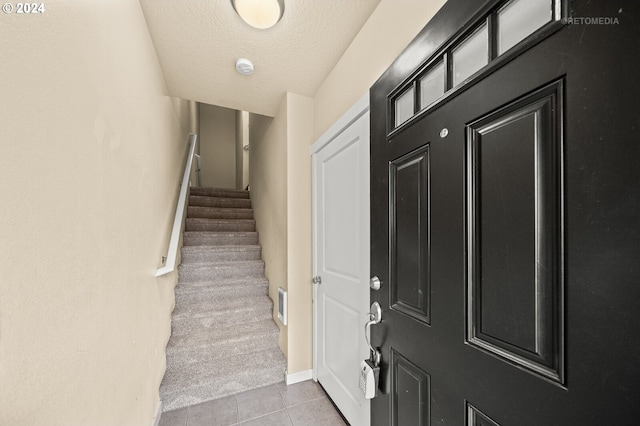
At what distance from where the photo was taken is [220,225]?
3285mm

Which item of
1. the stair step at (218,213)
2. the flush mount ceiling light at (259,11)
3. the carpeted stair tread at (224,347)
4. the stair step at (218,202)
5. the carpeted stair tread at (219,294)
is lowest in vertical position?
the carpeted stair tread at (224,347)

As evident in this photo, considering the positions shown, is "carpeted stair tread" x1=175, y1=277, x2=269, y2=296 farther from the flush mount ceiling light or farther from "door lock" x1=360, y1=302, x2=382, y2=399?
A: the flush mount ceiling light

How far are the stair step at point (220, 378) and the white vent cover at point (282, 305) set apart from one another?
0.34 m

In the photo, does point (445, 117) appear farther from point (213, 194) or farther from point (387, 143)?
point (213, 194)

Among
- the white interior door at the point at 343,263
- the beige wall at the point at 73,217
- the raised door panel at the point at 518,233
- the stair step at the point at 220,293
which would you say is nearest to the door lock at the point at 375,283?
the white interior door at the point at 343,263

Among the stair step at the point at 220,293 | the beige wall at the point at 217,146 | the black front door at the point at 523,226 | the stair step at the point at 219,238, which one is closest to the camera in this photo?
the black front door at the point at 523,226

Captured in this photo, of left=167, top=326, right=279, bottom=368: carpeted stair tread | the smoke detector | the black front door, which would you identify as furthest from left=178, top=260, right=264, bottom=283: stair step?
the black front door

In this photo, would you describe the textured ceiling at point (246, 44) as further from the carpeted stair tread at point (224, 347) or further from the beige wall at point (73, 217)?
the carpeted stair tread at point (224, 347)

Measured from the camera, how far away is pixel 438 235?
75 cm

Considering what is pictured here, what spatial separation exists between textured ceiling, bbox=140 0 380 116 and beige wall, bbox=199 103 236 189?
3446 millimetres

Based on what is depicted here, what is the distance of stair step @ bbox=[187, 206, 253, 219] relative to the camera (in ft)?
11.1

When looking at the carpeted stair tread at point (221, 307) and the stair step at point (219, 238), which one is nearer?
the carpeted stair tread at point (221, 307)

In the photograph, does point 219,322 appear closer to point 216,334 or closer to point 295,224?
point 216,334

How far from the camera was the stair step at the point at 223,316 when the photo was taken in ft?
6.93
